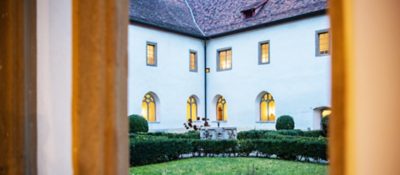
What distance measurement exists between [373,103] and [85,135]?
48.8 inches

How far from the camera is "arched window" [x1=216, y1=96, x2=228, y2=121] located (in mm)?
18609

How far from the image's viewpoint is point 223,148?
416 inches

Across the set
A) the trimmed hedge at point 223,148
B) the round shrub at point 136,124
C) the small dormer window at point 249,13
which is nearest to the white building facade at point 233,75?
the small dormer window at point 249,13

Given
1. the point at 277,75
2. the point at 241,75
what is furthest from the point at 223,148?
the point at 241,75

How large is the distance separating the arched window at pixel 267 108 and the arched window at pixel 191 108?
3.57 meters

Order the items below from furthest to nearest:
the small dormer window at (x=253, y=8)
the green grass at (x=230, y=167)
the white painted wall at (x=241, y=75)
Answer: the small dormer window at (x=253, y=8)
the white painted wall at (x=241, y=75)
the green grass at (x=230, y=167)

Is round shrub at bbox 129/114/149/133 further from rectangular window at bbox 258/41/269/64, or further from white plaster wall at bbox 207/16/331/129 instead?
rectangular window at bbox 258/41/269/64

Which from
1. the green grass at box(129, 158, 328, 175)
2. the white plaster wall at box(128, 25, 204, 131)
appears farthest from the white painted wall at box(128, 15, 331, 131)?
the green grass at box(129, 158, 328, 175)

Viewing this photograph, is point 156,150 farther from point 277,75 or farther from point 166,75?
point 277,75

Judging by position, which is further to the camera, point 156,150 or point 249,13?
point 249,13

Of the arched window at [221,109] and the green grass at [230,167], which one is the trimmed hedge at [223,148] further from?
the arched window at [221,109]

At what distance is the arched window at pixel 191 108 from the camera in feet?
60.8

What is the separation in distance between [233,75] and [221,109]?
6.55ft

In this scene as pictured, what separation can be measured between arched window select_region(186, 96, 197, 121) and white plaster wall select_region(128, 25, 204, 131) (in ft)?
0.85
